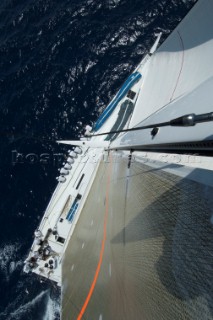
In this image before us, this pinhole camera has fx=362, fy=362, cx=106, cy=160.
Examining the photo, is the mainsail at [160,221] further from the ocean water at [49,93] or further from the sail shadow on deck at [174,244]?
the ocean water at [49,93]

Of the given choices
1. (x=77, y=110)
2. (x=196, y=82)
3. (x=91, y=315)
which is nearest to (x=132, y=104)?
(x=77, y=110)

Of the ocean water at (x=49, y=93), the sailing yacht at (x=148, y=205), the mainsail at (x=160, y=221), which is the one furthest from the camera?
the ocean water at (x=49, y=93)

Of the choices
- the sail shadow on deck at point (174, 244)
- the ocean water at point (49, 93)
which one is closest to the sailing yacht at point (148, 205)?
the sail shadow on deck at point (174, 244)

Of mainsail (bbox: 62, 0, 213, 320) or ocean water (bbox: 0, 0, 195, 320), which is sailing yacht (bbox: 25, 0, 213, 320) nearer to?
mainsail (bbox: 62, 0, 213, 320)

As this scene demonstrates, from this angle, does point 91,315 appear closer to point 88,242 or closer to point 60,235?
point 88,242

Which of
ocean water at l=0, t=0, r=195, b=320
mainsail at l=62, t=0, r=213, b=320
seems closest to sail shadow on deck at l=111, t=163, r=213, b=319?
mainsail at l=62, t=0, r=213, b=320

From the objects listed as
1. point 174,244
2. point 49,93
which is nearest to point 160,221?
point 174,244

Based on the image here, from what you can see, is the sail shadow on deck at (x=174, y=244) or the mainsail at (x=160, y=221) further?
the mainsail at (x=160, y=221)
